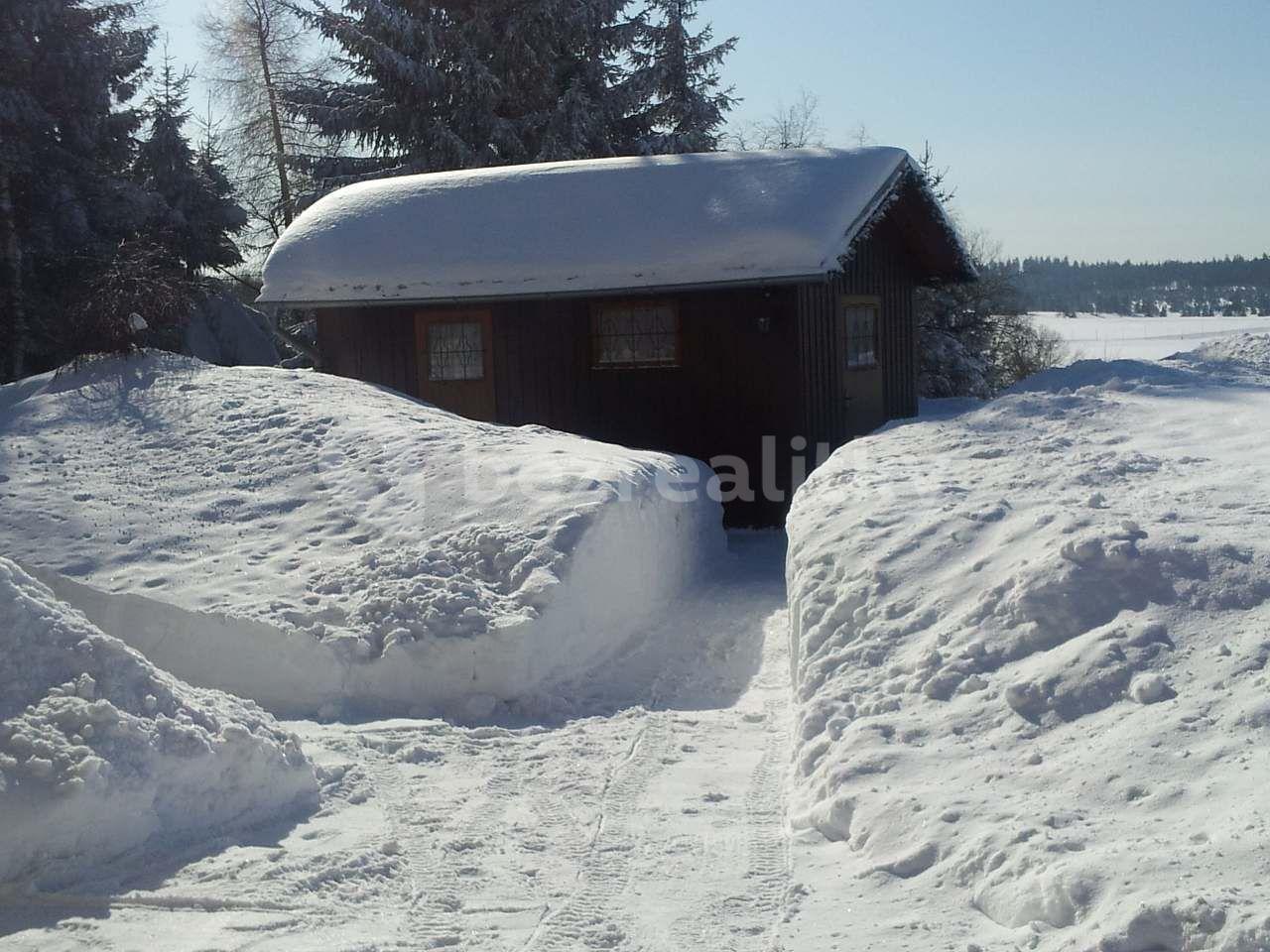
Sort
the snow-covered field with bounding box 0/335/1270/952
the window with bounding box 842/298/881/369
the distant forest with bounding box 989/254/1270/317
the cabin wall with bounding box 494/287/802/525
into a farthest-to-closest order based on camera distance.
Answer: the distant forest with bounding box 989/254/1270/317 < the window with bounding box 842/298/881/369 < the cabin wall with bounding box 494/287/802/525 < the snow-covered field with bounding box 0/335/1270/952

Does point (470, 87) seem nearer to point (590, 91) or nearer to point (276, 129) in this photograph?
point (590, 91)

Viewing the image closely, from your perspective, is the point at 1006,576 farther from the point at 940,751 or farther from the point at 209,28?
the point at 209,28

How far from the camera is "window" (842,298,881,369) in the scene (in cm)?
1240

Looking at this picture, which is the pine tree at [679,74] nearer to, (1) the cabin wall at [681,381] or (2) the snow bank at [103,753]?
(1) the cabin wall at [681,381]

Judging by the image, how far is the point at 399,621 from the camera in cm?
677

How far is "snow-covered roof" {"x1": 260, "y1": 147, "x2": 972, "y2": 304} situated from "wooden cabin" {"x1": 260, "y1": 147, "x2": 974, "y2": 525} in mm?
22

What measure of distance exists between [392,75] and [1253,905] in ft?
70.6

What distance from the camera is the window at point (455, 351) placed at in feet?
41.9

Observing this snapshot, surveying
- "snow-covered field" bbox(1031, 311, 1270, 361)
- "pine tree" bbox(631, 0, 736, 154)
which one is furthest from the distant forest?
"pine tree" bbox(631, 0, 736, 154)

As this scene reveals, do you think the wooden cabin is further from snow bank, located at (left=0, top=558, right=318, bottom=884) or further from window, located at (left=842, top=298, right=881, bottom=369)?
snow bank, located at (left=0, top=558, right=318, bottom=884)

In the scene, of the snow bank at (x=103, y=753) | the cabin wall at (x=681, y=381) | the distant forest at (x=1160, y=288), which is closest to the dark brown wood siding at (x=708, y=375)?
the cabin wall at (x=681, y=381)

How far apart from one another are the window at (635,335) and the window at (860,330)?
1.84 m

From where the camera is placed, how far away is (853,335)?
12.6 metres

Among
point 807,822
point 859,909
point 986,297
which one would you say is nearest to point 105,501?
point 807,822
